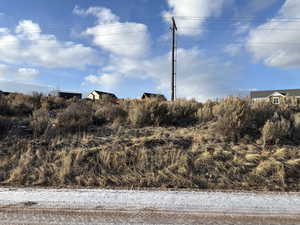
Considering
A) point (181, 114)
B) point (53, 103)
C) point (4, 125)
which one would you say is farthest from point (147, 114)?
point (53, 103)

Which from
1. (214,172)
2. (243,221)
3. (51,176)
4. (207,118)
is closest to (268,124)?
(207,118)

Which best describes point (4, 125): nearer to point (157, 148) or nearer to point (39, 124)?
point (39, 124)

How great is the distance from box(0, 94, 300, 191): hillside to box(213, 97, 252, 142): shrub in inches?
1.6

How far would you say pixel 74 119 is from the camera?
9.55 m

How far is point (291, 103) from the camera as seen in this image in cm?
1202

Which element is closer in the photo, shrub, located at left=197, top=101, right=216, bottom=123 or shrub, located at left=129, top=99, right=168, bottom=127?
shrub, located at left=129, top=99, right=168, bottom=127

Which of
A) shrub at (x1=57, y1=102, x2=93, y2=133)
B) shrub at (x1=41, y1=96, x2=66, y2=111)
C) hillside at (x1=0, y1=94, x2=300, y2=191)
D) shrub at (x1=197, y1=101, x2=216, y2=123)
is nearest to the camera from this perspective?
hillside at (x1=0, y1=94, x2=300, y2=191)

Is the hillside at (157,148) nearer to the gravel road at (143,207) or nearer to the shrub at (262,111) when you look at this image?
the shrub at (262,111)

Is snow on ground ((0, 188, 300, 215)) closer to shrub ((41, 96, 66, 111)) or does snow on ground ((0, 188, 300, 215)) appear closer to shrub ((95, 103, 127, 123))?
shrub ((95, 103, 127, 123))

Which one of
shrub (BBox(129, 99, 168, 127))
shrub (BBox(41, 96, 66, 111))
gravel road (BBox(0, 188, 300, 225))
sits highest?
shrub (BBox(41, 96, 66, 111))

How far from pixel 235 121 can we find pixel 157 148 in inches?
136

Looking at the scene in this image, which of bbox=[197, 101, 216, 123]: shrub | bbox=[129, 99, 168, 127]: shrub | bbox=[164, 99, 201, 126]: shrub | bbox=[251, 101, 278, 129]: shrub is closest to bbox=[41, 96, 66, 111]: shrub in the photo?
bbox=[129, 99, 168, 127]: shrub

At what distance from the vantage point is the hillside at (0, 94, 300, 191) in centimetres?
591

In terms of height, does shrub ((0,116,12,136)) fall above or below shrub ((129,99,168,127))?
below
